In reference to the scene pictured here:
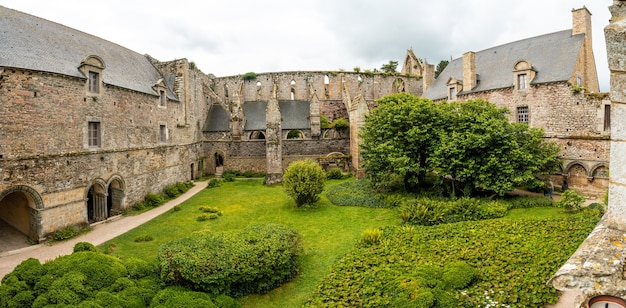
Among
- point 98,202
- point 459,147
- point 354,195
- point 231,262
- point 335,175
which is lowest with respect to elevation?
point 231,262

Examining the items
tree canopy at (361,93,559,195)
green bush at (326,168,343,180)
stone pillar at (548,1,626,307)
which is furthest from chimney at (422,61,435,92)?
stone pillar at (548,1,626,307)

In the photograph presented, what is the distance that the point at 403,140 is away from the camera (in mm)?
21344

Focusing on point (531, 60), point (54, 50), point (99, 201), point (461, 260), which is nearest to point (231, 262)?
point (461, 260)

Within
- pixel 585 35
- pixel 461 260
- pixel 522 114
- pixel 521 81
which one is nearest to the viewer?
pixel 461 260

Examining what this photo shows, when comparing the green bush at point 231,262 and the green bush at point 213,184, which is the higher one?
the green bush at point 213,184

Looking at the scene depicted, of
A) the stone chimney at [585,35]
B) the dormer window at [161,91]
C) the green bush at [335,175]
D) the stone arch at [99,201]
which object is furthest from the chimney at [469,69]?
the stone arch at [99,201]

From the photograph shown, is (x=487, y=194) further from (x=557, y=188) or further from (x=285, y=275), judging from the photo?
(x=285, y=275)

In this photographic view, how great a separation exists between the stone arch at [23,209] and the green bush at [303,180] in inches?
487

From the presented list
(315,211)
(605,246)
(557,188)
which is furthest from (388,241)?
(557,188)

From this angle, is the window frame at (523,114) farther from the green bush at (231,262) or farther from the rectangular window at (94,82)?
Result: the rectangular window at (94,82)

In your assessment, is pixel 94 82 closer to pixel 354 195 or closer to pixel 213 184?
pixel 213 184

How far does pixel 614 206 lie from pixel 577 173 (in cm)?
2417

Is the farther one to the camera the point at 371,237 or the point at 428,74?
the point at 428,74

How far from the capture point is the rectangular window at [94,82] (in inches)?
734
